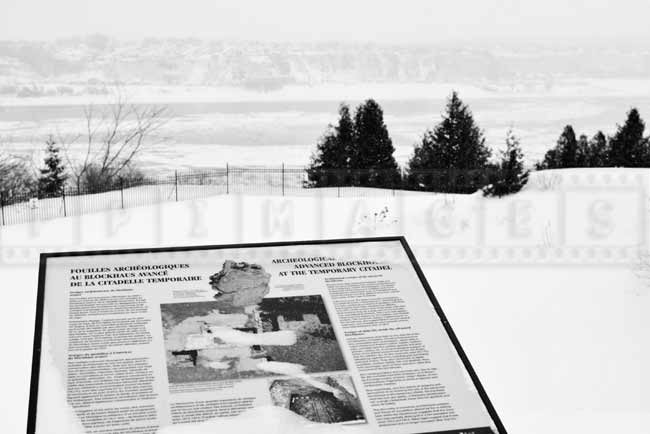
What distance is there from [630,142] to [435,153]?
8623mm

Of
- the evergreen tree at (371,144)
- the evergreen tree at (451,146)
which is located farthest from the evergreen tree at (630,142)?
the evergreen tree at (371,144)

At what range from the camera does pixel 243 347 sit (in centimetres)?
458

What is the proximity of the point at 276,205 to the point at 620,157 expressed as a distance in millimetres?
23343

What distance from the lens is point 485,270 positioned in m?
11.1

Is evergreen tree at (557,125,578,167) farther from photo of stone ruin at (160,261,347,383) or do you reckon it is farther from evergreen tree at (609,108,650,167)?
photo of stone ruin at (160,261,347,383)

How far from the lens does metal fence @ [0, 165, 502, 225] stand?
1864 cm

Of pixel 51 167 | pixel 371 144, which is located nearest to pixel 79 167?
pixel 51 167

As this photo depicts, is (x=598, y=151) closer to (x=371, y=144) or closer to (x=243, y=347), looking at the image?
(x=371, y=144)

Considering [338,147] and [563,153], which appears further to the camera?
[563,153]

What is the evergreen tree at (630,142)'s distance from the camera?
34.2 metres

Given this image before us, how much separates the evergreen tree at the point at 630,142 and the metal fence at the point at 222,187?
10144mm

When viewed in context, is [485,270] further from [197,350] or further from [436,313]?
[197,350]

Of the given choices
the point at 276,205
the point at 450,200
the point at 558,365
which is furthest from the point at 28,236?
the point at 558,365

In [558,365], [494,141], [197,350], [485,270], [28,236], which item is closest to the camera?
[197,350]
